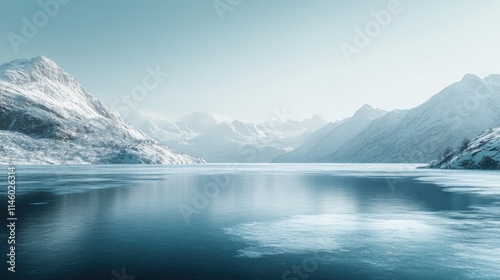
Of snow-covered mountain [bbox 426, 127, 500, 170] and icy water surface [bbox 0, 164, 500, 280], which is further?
snow-covered mountain [bbox 426, 127, 500, 170]

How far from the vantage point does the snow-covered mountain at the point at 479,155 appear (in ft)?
443

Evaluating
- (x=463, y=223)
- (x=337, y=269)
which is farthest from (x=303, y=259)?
(x=463, y=223)

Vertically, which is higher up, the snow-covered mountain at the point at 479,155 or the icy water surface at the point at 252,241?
the snow-covered mountain at the point at 479,155

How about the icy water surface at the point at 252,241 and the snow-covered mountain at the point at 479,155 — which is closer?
the icy water surface at the point at 252,241

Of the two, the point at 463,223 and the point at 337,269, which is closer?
the point at 337,269

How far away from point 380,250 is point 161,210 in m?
19.7

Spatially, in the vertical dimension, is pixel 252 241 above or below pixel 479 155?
below

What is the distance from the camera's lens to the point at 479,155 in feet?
459

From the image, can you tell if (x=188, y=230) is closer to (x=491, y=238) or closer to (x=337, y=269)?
(x=337, y=269)

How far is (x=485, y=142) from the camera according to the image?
148m

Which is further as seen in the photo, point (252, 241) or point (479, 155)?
point (479, 155)

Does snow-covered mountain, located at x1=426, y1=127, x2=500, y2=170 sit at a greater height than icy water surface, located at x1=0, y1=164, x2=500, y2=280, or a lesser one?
greater

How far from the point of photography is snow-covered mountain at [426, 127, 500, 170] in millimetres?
135125

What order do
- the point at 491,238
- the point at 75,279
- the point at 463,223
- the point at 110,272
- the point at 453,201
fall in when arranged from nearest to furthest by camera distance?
1. the point at 75,279
2. the point at 110,272
3. the point at 491,238
4. the point at 463,223
5. the point at 453,201
